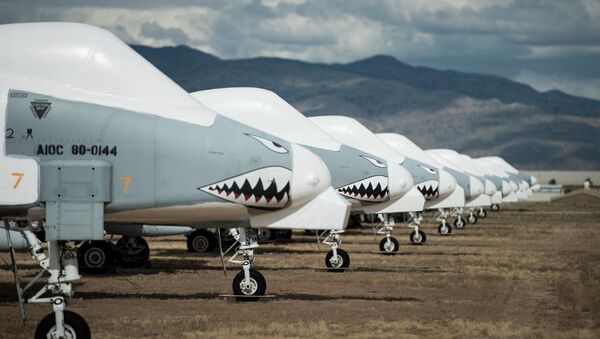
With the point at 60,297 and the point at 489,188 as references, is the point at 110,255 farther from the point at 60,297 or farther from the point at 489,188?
the point at 489,188

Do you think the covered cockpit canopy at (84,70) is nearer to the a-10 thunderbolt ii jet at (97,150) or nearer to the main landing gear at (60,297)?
the a-10 thunderbolt ii jet at (97,150)

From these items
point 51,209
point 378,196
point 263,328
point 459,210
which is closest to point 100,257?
point 378,196

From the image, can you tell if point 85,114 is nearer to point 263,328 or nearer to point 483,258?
point 263,328

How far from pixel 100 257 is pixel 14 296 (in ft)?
21.1

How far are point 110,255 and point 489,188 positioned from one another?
47167 millimetres

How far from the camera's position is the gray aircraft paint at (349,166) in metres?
31.4

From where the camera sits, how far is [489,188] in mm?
73812

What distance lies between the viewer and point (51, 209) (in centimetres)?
1552

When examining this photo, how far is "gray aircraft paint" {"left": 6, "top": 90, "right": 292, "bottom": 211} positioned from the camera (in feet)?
52.2

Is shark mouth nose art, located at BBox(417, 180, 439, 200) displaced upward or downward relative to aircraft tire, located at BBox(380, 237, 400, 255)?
upward

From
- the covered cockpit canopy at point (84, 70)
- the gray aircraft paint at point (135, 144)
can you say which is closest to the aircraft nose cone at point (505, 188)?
the gray aircraft paint at point (135, 144)

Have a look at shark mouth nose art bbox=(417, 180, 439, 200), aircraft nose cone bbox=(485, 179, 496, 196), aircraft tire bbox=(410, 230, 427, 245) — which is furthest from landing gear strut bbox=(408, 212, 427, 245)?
aircraft nose cone bbox=(485, 179, 496, 196)

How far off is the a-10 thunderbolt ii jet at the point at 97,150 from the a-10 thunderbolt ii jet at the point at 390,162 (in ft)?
58.5

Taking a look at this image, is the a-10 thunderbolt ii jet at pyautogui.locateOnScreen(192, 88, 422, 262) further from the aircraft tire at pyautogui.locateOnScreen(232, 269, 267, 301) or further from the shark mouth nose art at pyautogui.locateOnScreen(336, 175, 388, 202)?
the aircraft tire at pyautogui.locateOnScreen(232, 269, 267, 301)
